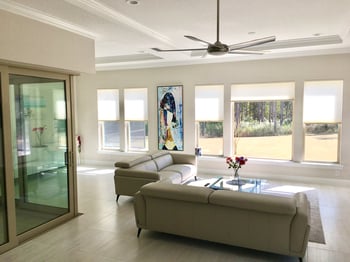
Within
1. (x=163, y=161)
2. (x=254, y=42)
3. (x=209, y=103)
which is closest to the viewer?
(x=254, y=42)

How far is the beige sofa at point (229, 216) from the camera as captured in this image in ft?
10.2

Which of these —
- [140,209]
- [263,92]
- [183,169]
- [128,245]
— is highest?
[263,92]

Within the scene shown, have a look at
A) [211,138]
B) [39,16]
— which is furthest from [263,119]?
[39,16]

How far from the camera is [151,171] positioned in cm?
548

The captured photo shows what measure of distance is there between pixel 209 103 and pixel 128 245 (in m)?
4.72

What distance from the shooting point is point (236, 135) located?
7543 millimetres

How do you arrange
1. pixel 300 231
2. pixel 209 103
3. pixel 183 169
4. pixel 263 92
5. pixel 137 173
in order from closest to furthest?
pixel 300 231 < pixel 137 173 < pixel 183 169 < pixel 263 92 < pixel 209 103

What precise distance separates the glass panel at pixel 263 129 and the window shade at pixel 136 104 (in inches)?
102

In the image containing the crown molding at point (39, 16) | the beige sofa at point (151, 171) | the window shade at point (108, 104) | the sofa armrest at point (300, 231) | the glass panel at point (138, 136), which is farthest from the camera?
the window shade at point (108, 104)

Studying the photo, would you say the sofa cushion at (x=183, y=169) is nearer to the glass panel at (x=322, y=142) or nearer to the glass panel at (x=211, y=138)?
the glass panel at (x=211, y=138)

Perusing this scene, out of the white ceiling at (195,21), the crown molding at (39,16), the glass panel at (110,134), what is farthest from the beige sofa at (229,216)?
the glass panel at (110,134)

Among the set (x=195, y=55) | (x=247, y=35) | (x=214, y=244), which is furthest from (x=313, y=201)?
(x=195, y=55)

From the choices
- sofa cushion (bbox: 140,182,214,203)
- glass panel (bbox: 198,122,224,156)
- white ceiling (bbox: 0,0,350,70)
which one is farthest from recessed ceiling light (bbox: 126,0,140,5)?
glass panel (bbox: 198,122,224,156)

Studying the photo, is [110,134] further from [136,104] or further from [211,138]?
[211,138]
